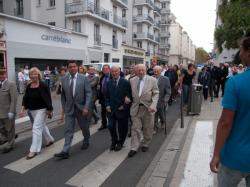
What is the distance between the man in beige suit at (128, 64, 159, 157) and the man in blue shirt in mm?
3567

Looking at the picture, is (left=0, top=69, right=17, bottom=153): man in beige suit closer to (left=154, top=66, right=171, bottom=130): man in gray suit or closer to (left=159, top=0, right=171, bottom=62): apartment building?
(left=154, top=66, right=171, bottom=130): man in gray suit

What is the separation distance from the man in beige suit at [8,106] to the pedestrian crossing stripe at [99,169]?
209 cm

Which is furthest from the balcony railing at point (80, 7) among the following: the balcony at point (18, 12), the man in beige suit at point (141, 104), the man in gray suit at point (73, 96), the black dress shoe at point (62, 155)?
the black dress shoe at point (62, 155)

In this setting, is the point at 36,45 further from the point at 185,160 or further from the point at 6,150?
the point at 185,160

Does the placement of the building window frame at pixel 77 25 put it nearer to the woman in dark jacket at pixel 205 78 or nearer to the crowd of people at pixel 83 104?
the woman in dark jacket at pixel 205 78

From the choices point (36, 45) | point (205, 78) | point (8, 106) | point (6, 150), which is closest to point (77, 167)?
point (6, 150)

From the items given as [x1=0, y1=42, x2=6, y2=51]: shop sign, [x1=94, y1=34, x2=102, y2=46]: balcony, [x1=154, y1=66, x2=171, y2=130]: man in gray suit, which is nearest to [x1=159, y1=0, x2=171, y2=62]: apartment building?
[x1=94, y1=34, x2=102, y2=46]: balcony

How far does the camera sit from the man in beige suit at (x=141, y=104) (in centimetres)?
594

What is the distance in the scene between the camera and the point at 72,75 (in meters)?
5.94

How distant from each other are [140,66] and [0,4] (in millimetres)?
29840

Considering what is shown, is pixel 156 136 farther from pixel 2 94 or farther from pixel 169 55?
pixel 169 55

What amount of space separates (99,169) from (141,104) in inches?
63.9

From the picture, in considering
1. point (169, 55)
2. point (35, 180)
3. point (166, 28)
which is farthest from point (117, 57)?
point (169, 55)

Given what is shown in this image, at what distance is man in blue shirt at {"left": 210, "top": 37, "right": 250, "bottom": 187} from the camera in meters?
2.14
